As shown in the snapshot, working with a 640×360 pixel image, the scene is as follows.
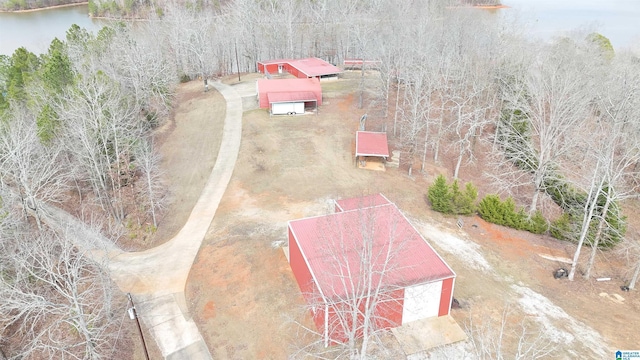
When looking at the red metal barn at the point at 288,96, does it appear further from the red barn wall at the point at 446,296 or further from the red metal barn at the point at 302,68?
the red barn wall at the point at 446,296

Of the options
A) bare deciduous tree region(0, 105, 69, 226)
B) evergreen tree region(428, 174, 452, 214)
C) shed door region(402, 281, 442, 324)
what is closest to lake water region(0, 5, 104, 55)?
bare deciduous tree region(0, 105, 69, 226)

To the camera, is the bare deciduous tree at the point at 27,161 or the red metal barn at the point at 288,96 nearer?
the bare deciduous tree at the point at 27,161

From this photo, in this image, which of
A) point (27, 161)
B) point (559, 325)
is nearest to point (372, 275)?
point (559, 325)

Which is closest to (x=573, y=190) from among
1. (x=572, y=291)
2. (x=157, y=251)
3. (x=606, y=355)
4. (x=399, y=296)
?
(x=572, y=291)

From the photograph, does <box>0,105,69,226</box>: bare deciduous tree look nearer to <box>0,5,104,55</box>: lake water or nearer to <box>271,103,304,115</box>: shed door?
<box>271,103,304,115</box>: shed door

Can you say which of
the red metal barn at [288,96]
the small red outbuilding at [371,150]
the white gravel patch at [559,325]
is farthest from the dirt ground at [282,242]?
the red metal barn at [288,96]

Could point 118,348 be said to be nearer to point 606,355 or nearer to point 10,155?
point 10,155

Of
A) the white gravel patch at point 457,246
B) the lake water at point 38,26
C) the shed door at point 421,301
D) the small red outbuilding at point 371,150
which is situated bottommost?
the white gravel patch at point 457,246
